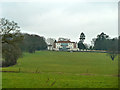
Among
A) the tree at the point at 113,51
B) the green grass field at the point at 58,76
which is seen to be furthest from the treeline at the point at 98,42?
the tree at the point at 113,51

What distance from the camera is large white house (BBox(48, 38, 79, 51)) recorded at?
2200 inches

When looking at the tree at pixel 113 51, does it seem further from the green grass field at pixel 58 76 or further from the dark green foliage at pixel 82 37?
the dark green foliage at pixel 82 37

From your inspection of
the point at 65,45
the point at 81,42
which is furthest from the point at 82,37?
the point at 65,45

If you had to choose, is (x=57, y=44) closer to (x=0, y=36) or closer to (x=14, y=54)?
(x=14, y=54)

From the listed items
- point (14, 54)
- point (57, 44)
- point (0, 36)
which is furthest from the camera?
point (57, 44)

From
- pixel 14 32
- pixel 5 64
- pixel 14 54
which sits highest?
pixel 14 32

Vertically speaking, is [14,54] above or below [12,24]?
below

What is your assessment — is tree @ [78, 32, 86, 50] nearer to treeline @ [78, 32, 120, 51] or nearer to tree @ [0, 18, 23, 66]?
treeline @ [78, 32, 120, 51]

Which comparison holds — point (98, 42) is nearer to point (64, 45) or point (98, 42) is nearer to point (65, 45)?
point (65, 45)

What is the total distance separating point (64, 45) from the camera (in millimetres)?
56906

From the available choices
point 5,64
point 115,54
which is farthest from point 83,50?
point 5,64

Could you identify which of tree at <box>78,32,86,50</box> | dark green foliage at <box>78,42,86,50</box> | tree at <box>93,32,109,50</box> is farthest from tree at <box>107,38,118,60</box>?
dark green foliage at <box>78,42,86,50</box>

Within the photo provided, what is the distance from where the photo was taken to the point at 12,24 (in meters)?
22.4

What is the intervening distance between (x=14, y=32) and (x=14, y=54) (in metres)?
4.65
